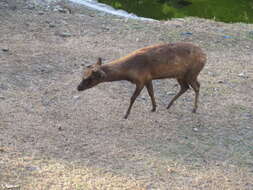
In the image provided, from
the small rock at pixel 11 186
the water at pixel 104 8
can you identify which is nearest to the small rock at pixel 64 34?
the water at pixel 104 8

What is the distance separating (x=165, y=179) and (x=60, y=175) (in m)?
1.53

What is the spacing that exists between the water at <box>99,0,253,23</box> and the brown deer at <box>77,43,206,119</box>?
8.35 meters

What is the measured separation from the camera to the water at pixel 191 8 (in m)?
18.2

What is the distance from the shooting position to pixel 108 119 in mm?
9391

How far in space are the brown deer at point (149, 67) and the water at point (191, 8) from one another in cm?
835

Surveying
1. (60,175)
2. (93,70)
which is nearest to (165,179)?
(60,175)

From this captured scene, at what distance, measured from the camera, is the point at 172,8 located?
62.0ft

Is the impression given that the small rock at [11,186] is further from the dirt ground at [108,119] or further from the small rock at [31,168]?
the small rock at [31,168]

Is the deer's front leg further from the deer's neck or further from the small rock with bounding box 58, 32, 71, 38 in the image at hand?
the small rock with bounding box 58, 32, 71, 38

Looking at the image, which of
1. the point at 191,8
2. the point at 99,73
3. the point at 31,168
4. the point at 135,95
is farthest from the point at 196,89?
the point at 191,8

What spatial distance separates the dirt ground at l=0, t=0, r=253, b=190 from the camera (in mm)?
7473

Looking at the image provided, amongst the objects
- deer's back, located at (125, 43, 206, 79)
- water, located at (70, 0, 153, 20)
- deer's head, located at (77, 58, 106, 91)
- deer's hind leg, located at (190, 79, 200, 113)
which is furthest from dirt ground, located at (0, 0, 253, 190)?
water, located at (70, 0, 153, 20)

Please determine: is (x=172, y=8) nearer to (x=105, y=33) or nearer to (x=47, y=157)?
(x=105, y=33)

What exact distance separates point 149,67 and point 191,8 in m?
10.3
